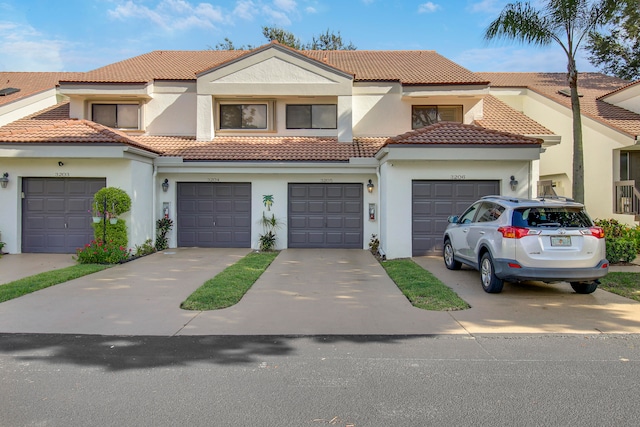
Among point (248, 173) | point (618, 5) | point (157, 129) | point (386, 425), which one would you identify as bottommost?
point (386, 425)

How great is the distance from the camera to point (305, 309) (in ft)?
25.7

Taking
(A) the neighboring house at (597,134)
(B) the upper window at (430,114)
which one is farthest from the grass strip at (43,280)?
(A) the neighboring house at (597,134)

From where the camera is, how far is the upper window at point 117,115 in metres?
18.3

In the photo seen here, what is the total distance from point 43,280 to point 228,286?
13.3 ft

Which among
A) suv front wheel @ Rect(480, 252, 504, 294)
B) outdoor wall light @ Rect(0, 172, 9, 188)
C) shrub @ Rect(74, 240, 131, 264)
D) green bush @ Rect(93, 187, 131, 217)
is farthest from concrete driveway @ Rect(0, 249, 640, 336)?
outdoor wall light @ Rect(0, 172, 9, 188)

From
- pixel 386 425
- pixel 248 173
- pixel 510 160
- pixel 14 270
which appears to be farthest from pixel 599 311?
pixel 14 270

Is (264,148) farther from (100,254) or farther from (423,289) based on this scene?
(423,289)

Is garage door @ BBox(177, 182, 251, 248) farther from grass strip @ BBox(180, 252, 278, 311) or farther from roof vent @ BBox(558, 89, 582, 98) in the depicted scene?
roof vent @ BBox(558, 89, 582, 98)

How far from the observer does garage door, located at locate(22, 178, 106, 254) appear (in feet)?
47.6

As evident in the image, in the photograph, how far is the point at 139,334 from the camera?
6461 mm

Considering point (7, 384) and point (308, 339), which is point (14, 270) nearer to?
point (7, 384)

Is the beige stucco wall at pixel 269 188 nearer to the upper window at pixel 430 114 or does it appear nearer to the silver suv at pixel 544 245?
the upper window at pixel 430 114

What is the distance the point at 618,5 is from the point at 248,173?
1130 cm

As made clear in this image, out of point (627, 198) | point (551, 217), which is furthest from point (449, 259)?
point (627, 198)
